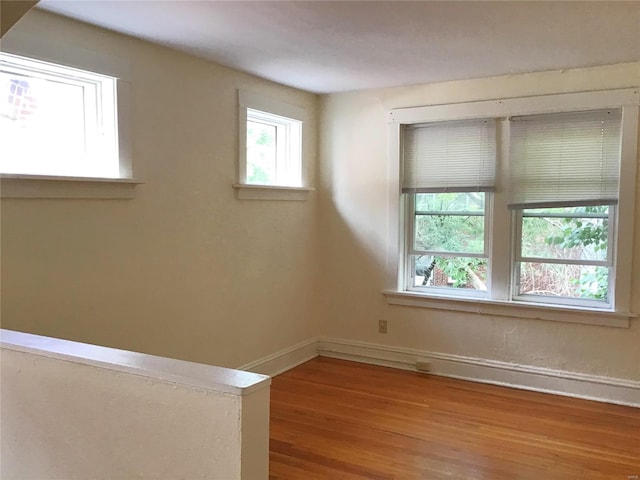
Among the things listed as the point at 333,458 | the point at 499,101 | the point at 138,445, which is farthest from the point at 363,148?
the point at 138,445

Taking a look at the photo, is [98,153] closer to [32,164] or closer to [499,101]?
[32,164]

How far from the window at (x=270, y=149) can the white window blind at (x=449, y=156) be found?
88 centimetres

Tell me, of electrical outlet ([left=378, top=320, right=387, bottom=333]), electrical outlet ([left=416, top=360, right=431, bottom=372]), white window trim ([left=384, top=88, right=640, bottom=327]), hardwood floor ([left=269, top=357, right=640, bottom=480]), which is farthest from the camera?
electrical outlet ([left=378, top=320, right=387, bottom=333])

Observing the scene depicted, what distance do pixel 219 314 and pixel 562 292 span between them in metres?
2.48

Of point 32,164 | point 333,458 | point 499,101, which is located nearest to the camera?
point 32,164

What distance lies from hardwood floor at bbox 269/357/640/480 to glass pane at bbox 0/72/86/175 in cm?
189

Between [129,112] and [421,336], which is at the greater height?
[129,112]

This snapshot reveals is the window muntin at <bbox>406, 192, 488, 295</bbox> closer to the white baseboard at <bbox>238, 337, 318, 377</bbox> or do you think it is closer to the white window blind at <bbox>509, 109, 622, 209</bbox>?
Answer: the white window blind at <bbox>509, 109, 622, 209</bbox>

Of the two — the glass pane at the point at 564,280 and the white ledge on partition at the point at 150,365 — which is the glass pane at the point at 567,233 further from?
the white ledge on partition at the point at 150,365

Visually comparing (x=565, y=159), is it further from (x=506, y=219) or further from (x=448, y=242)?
(x=448, y=242)

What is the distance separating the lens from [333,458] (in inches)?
113

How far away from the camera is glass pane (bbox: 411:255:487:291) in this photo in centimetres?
423

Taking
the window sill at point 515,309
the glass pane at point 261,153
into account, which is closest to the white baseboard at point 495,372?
the window sill at point 515,309

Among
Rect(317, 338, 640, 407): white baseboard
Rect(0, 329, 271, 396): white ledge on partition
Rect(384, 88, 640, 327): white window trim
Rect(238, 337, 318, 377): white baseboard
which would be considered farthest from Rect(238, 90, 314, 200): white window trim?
Rect(0, 329, 271, 396): white ledge on partition
